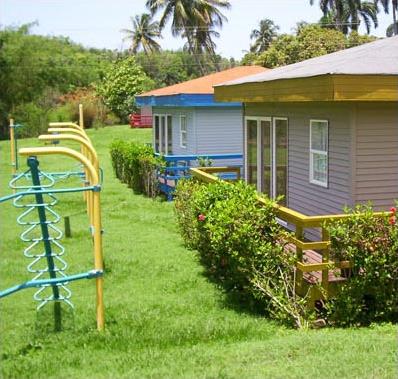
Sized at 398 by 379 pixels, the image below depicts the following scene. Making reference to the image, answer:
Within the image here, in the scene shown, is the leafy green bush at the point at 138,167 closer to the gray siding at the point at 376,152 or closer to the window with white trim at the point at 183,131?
the window with white trim at the point at 183,131

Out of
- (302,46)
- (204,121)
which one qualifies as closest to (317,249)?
(204,121)

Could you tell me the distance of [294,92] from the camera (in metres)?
8.64

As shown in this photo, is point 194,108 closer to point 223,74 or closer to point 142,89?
point 223,74

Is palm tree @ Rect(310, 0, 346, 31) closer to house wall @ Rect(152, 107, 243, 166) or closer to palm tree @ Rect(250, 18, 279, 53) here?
palm tree @ Rect(250, 18, 279, 53)

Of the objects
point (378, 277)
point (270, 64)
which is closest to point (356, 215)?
point (378, 277)

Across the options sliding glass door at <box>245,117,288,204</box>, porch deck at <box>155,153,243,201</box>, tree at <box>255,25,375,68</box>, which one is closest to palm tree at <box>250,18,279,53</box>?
tree at <box>255,25,375,68</box>

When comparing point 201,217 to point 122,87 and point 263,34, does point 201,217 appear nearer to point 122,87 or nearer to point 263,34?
point 122,87

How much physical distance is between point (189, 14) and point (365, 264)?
4928cm

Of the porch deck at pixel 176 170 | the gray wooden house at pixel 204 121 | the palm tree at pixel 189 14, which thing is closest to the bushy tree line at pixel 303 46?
the palm tree at pixel 189 14

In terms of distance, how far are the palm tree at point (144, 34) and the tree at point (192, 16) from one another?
10.7 metres

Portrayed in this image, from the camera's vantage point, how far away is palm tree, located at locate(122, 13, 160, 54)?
214 feet

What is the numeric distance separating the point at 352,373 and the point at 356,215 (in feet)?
7.43

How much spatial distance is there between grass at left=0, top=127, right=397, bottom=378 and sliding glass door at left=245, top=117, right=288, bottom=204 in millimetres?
2110

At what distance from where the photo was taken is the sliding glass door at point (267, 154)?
11.0 metres
